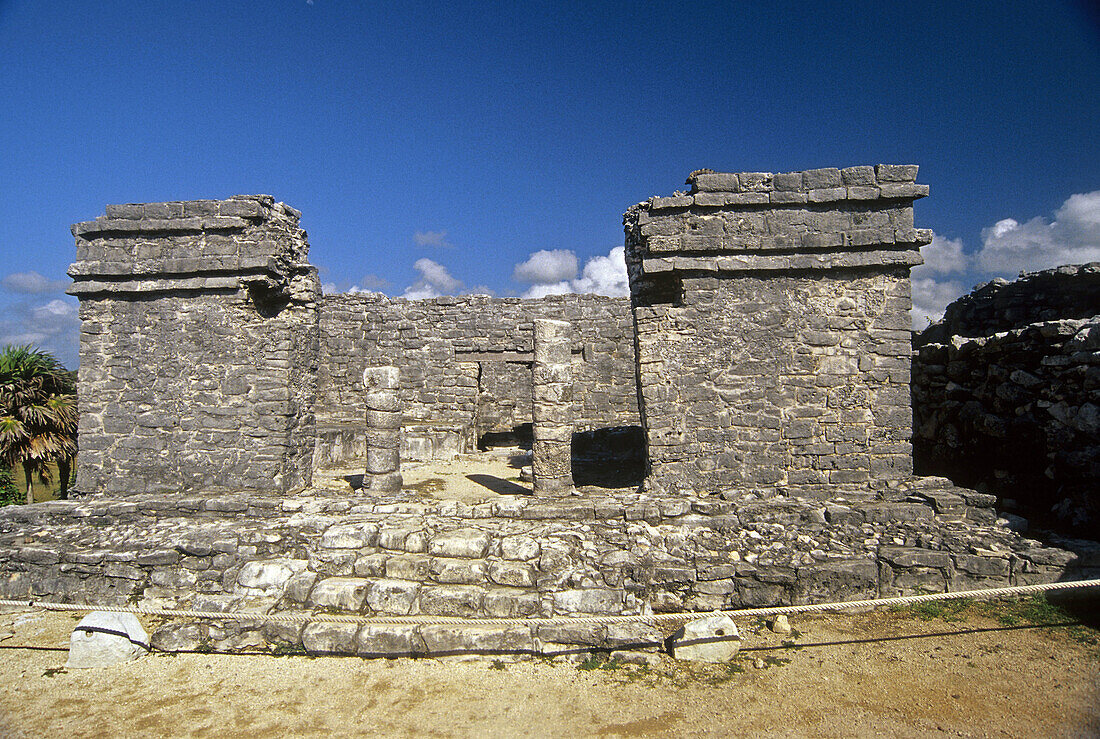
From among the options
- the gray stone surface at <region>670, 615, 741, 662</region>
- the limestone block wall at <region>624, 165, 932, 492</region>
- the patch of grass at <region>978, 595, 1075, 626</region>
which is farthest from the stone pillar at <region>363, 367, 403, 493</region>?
the patch of grass at <region>978, 595, 1075, 626</region>

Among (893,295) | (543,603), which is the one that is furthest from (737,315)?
(543,603)

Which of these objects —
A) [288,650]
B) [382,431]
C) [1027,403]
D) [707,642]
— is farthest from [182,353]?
[1027,403]

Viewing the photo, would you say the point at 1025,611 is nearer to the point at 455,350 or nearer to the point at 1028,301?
the point at 1028,301

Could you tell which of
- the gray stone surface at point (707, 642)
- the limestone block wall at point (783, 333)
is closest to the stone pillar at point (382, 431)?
the limestone block wall at point (783, 333)

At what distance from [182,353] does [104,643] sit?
12.1 feet

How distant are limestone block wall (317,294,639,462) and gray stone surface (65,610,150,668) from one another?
329 inches

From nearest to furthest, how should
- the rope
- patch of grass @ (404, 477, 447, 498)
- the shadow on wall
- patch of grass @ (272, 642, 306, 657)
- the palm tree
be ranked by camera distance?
1. the rope
2. patch of grass @ (272, 642, 306, 657)
3. patch of grass @ (404, 477, 447, 498)
4. the shadow on wall
5. the palm tree

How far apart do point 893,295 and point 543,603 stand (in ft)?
17.5

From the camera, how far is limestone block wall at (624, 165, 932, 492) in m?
6.92

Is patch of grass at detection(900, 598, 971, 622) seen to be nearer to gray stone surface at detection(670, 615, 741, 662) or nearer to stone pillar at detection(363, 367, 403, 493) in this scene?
gray stone surface at detection(670, 615, 741, 662)

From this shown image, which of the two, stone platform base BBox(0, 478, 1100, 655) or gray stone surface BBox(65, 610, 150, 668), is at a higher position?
stone platform base BBox(0, 478, 1100, 655)

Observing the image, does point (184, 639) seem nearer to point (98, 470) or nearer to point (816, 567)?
point (98, 470)

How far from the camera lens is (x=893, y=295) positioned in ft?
23.0

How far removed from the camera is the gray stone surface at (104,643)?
16.8 ft
